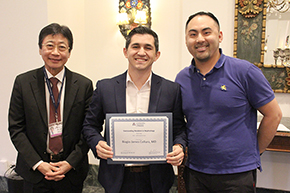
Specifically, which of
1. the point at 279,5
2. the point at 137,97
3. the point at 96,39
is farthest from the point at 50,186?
the point at 279,5

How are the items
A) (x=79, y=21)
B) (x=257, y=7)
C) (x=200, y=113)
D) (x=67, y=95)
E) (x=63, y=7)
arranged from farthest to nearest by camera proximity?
1. (x=79, y=21)
2. (x=63, y=7)
3. (x=257, y=7)
4. (x=67, y=95)
5. (x=200, y=113)

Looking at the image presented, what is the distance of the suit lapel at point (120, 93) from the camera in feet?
5.45

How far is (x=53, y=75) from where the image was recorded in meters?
1.87

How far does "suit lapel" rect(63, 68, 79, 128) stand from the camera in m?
1.81

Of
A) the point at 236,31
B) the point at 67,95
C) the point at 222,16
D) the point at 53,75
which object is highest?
the point at 222,16

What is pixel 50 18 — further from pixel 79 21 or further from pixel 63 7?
pixel 79 21

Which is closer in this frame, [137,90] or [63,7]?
[137,90]

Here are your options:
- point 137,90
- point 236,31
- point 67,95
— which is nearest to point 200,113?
point 137,90

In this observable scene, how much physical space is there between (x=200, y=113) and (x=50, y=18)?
87.8 inches

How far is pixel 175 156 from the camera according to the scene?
1.55 metres

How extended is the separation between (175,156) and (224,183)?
405 mm

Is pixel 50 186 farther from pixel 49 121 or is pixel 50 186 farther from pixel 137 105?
pixel 137 105

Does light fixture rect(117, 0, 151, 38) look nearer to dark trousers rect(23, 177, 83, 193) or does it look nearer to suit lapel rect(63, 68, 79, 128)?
suit lapel rect(63, 68, 79, 128)

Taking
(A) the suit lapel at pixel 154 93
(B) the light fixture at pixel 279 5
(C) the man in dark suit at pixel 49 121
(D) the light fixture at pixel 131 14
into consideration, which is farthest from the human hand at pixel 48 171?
(B) the light fixture at pixel 279 5
